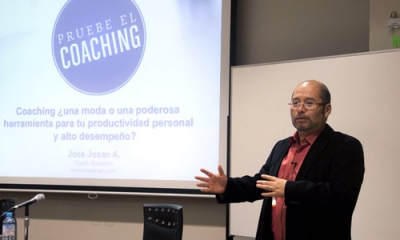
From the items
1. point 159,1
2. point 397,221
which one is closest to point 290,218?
point 397,221

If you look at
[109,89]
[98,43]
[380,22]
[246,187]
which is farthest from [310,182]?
[98,43]

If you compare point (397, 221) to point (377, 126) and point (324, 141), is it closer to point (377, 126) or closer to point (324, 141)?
point (377, 126)

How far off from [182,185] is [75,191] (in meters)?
1.01

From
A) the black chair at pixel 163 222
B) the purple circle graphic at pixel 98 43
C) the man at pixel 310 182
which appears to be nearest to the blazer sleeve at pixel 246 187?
the man at pixel 310 182

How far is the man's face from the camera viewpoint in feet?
7.28

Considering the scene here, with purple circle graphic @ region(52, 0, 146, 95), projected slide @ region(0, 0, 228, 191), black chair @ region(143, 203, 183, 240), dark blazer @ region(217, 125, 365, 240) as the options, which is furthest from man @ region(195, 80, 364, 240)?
purple circle graphic @ region(52, 0, 146, 95)

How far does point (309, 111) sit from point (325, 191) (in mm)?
384

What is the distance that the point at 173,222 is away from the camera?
3.02 m

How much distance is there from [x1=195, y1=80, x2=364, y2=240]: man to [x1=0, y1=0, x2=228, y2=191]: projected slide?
5.89ft

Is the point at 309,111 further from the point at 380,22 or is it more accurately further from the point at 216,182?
the point at 380,22

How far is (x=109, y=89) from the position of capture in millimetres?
4492

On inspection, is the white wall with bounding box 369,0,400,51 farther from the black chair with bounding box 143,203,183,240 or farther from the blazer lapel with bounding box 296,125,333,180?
the black chair with bounding box 143,203,183,240

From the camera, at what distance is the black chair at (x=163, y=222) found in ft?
9.77

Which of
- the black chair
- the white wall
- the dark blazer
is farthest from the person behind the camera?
the white wall
